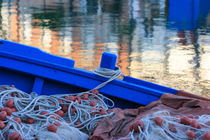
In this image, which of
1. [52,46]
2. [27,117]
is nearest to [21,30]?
[52,46]

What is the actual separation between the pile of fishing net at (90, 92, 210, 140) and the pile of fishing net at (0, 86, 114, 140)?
0.56ft

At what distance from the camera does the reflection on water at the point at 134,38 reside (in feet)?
26.4

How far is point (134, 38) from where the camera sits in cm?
1180

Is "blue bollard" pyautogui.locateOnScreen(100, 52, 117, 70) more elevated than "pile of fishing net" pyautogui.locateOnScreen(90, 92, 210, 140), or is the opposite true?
"blue bollard" pyautogui.locateOnScreen(100, 52, 117, 70)

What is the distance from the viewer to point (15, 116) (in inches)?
143

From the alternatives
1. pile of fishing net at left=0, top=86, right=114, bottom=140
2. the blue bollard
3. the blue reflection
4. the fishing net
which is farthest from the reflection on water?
the fishing net

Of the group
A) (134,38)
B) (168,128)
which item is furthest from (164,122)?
(134,38)

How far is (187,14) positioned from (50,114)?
14622 mm

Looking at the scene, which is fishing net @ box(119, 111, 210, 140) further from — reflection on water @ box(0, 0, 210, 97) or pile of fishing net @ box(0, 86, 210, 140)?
reflection on water @ box(0, 0, 210, 97)

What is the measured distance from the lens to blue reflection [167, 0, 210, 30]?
572 inches

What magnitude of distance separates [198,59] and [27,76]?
529cm

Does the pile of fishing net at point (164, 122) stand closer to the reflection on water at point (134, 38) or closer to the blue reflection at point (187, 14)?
the reflection on water at point (134, 38)

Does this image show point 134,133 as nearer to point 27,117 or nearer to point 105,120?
point 105,120

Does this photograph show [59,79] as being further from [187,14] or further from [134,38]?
[187,14]
